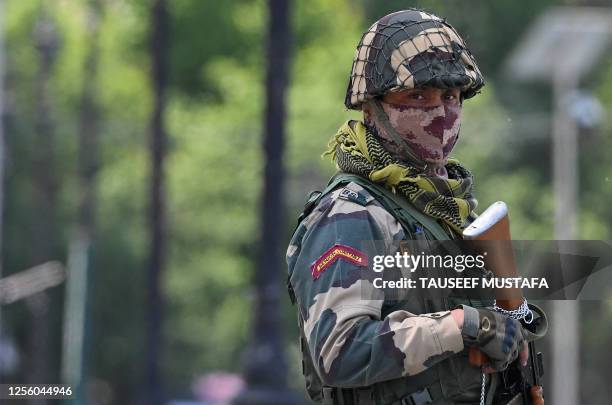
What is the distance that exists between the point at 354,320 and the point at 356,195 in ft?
1.08

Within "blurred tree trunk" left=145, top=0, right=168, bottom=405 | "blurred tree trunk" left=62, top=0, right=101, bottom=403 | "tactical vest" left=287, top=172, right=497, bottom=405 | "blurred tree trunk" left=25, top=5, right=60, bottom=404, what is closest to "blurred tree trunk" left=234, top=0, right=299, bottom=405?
"tactical vest" left=287, top=172, right=497, bottom=405

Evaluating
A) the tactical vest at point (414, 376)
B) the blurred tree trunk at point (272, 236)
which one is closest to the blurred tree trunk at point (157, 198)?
the blurred tree trunk at point (272, 236)

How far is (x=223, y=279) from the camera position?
38188 millimetres

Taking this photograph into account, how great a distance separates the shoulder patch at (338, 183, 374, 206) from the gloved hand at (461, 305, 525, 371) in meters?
0.35

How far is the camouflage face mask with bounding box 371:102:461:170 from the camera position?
3947mm

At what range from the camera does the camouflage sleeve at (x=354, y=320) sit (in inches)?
142

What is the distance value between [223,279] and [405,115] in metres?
34.4

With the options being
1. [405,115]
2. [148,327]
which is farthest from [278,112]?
[148,327]

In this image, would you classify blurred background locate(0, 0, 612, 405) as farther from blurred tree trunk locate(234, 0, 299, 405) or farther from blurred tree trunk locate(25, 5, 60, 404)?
blurred tree trunk locate(234, 0, 299, 405)

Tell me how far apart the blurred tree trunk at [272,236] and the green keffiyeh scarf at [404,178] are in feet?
22.0

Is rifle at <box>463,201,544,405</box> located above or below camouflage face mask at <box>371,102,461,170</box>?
below

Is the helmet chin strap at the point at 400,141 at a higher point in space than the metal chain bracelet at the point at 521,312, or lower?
higher

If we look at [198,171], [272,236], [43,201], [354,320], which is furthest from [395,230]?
[198,171]

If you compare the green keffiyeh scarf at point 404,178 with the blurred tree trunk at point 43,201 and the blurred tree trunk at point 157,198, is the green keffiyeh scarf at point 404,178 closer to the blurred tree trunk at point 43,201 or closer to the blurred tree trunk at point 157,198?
the blurred tree trunk at point 157,198
